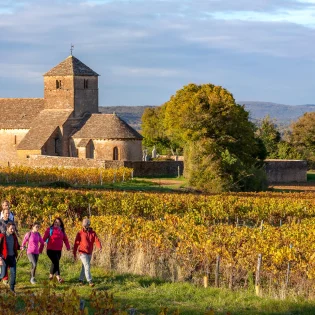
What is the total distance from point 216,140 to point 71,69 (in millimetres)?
19634

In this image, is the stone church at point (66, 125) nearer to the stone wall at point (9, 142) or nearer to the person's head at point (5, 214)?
the stone wall at point (9, 142)

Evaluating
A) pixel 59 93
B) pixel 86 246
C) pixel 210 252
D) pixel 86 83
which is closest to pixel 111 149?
pixel 59 93

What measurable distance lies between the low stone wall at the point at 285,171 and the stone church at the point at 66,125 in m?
11.1

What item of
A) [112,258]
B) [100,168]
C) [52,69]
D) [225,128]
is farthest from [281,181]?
[112,258]

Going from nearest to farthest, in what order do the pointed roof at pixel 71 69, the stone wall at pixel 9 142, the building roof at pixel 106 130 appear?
the building roof at pixel 106 130 < the stone wall at pixel 9 142 < the pointed roof at pixel 71 69

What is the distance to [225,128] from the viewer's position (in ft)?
191

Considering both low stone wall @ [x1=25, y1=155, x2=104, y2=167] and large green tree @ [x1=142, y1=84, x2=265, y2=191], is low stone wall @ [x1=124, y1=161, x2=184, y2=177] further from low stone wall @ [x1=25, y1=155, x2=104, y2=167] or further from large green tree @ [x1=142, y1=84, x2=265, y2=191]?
large green tree @ [x1=142, y1=84, x2=265, y2=191]

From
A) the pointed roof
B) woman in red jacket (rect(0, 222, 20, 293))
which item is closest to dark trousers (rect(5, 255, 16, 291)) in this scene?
woman in red jacket (rect(0, 222, 20, 293))

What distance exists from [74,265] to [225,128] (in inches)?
1534

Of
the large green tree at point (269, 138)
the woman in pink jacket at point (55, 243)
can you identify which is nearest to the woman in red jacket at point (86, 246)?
the woman in pink jacket at point (55, 243)

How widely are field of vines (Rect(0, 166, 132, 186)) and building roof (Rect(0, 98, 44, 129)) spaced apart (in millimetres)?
15401

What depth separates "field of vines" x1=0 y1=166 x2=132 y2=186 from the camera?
53375mm

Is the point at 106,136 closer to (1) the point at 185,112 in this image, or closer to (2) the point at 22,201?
(1) the point at 185,112

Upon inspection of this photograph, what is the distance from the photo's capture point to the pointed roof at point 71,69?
232 ft
